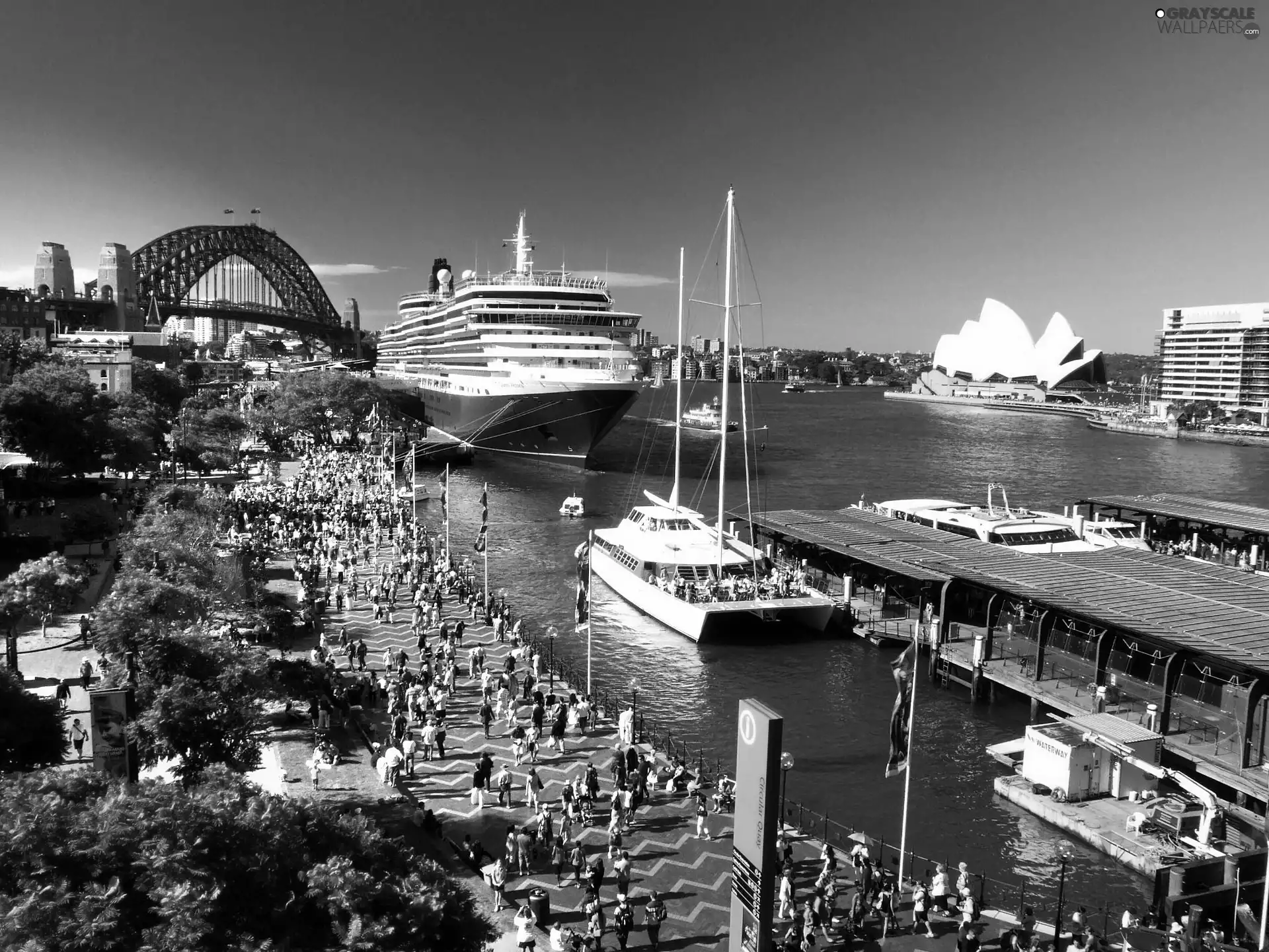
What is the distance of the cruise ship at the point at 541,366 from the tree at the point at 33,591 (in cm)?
4712

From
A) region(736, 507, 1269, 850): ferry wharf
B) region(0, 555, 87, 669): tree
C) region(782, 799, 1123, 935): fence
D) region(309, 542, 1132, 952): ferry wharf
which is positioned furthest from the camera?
region(0, 555, 87, 669): tree

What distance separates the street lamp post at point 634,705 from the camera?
20.5 meters

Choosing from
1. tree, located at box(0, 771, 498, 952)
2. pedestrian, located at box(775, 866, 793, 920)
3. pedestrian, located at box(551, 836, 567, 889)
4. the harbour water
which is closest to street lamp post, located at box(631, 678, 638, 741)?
the harbour water

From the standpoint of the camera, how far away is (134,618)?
16.9 metres

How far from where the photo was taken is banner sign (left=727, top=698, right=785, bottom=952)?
8.23 metres

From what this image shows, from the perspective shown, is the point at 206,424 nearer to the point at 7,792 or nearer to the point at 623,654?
the point at 623,654

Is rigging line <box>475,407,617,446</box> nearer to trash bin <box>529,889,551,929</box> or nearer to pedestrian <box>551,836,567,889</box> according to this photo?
pedestrian <box>551,836,567,889</box>

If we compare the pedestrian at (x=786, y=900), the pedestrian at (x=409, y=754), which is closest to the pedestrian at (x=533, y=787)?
the pedestrian at (x=409, y=754)

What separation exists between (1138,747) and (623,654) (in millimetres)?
14512

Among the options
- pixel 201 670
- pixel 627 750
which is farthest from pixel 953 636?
pixel 201 670

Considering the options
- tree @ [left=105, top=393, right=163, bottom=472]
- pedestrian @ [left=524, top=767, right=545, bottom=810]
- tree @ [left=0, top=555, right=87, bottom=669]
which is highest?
tree @ [left=105, top=393, right=163, bottom=472]

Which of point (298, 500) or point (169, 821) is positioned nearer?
point (169, 821)

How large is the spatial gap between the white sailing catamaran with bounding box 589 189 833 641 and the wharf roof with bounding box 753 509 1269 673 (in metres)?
2.77

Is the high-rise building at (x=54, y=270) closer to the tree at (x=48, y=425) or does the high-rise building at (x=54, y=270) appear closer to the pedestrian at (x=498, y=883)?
the tree at (x=48, y=425)
